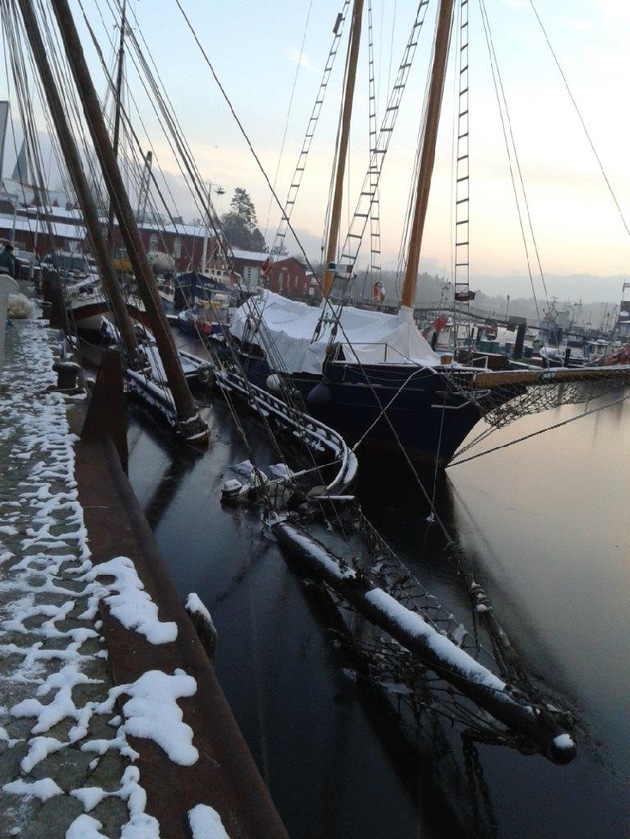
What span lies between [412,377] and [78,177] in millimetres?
7622

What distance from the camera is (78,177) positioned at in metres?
10.2

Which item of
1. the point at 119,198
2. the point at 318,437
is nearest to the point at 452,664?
the point at 119,198

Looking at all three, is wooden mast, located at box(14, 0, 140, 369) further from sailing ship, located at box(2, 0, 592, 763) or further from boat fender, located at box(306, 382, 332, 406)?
boat fender, located at box(306, 382, 332, 406)

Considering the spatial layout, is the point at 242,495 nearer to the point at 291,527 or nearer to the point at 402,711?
the point at 291,527

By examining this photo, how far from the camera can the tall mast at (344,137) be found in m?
18.3

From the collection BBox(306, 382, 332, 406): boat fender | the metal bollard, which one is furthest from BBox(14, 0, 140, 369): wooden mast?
BBox(306, 382, 332, 406): boat fender

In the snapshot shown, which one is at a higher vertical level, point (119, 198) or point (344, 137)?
point (344, 137)

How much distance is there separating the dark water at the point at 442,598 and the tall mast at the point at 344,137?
8615mm

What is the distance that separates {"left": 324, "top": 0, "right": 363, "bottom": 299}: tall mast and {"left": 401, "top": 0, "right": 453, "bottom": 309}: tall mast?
3.83 metres

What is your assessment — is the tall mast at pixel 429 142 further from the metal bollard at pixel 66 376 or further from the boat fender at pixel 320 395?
the metal bollard at pixel 66 376

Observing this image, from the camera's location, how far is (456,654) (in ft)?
15.4

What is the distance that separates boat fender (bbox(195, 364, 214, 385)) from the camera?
1883cm

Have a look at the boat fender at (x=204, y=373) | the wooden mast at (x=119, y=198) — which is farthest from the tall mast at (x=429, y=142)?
the wooden mast at (x=119, y=198)

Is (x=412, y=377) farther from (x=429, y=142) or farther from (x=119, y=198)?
(x=119, y=198)
